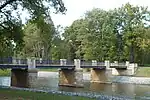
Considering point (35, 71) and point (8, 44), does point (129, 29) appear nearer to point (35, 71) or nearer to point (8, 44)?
point (35, 71)

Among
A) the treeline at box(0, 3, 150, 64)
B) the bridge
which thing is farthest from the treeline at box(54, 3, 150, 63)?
the bridge

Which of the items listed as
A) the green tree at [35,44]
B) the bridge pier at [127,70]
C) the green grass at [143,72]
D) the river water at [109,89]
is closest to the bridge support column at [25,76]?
the river water at [109,89]

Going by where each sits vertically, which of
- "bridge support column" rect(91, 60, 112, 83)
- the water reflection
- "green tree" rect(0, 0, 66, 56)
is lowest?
the water reflection

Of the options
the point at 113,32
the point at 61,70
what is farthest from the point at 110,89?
the point at 113,32

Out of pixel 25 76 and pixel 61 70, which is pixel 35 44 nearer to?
pixel 61 70

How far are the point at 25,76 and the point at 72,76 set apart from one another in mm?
9407

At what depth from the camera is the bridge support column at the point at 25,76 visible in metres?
41.0

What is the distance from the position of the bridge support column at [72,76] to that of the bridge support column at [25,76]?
27.0ft

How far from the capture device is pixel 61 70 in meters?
51.0

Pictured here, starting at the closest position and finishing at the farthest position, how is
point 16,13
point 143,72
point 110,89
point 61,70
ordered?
1. point 16,13
2. point 110,89
3. point 61,70
4. point 143,72

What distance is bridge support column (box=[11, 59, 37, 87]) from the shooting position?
134 feet

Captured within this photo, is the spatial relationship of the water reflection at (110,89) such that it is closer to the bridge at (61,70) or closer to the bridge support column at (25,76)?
the bridge support column at (25,76)

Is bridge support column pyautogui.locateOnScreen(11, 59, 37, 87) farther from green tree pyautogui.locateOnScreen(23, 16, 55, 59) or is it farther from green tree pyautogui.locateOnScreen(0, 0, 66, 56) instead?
green tree pyautogui.locateOnScreen(23, 16, 55, 59)

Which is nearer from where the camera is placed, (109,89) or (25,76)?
(25,76)
